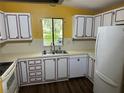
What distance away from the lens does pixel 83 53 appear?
3.21 m

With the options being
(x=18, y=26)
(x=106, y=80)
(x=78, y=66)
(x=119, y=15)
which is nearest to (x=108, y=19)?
(x=119, y=15)

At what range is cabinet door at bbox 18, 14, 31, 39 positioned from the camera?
2912 millimetres

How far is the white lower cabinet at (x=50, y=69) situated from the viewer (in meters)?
2.97

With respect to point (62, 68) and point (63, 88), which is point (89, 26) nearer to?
point (62, 68)

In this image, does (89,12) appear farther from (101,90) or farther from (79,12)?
(101,90)

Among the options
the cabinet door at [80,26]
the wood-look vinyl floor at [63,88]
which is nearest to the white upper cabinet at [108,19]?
the cabinet door at [80,26]

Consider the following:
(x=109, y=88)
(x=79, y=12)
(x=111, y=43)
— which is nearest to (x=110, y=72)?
(x=109, y=88)

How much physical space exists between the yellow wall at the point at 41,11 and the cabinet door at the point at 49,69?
0.94 m

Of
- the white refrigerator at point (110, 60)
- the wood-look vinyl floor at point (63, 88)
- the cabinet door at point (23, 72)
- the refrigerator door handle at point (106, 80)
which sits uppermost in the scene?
the white refrigerator at point (110, 60)

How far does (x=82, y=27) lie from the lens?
131 inches

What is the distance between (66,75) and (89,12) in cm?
228

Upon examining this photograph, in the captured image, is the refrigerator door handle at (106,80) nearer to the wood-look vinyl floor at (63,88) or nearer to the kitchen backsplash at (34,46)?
the wood-look vinyl floor at (63,88)

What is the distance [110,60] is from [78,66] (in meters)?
1.58

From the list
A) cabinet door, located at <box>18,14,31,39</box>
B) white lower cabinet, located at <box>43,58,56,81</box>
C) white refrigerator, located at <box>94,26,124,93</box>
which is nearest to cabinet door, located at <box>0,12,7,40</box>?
cabinet door, located at <box>18,14,31,39</box>
